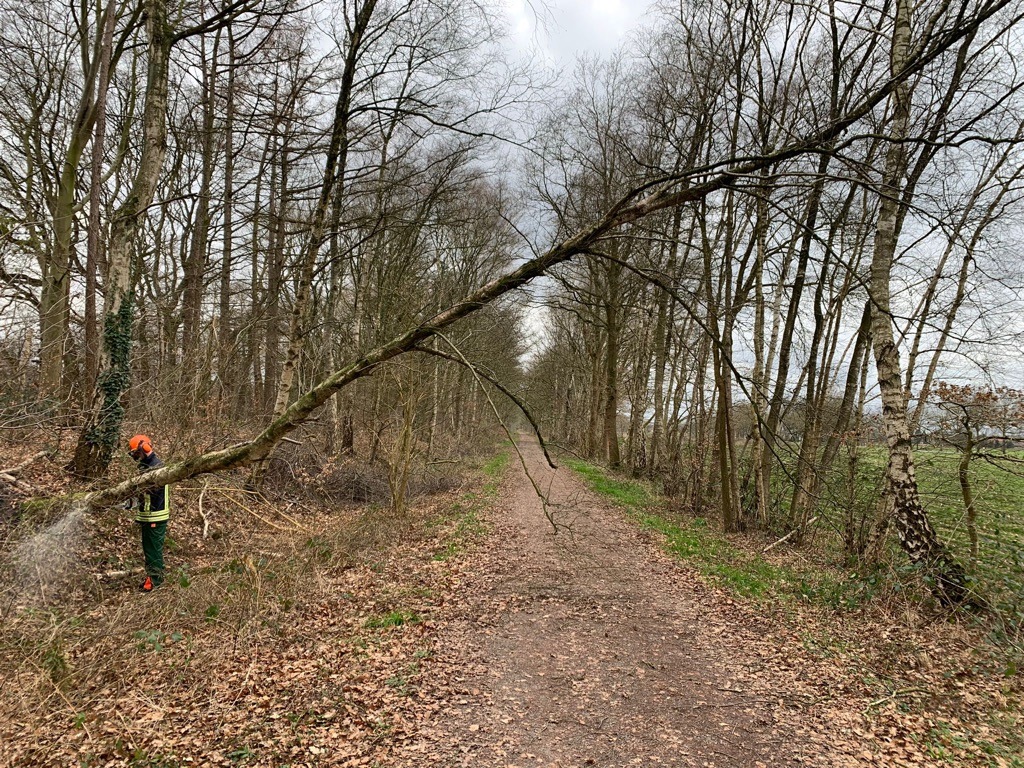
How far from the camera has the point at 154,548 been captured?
6.11 metres

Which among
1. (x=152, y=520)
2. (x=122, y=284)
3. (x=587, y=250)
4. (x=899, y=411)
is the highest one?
(x=122, y=284)

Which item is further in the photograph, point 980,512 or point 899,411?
point 980,512

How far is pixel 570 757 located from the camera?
3484mm

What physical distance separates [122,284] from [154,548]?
12.6ft

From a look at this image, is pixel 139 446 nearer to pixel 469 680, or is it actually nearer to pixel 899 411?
pixel 469 680

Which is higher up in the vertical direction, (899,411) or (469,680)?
(899,411)

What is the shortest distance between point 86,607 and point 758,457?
11.7 metres

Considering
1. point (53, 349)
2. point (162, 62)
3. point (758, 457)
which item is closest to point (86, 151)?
point (162, 62)

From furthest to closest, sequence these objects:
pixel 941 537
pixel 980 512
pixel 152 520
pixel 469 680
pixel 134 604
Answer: pixel 941 537
pixel 980 512
pixel 152 520
pixel 134 604
pixel 469 680

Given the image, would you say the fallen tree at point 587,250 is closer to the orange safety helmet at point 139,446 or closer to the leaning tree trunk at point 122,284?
the orange safety helmet at point 139,446

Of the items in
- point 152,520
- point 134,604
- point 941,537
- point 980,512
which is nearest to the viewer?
point 134,604

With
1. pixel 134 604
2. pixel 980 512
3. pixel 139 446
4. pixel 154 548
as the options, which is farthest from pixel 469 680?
pixel 980 512

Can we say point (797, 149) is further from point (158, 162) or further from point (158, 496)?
point (158, 162)

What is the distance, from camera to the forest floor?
3479 mm
